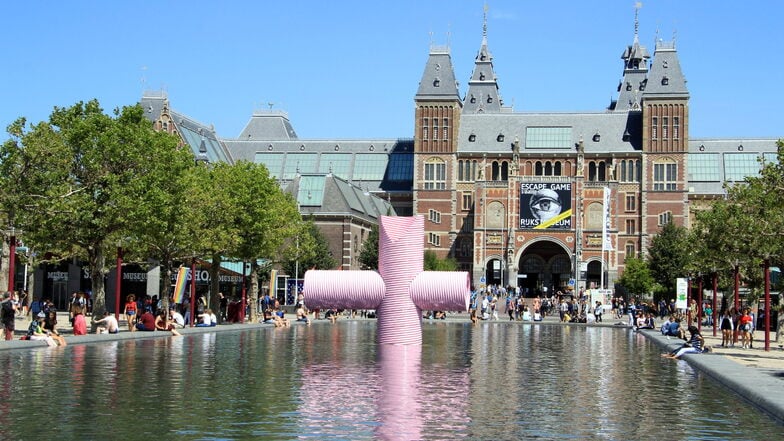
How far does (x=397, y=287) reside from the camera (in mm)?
30281

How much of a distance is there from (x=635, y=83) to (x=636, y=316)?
3212 inches

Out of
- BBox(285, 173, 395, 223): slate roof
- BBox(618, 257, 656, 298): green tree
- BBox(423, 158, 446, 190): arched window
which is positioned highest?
BBox(423, 158, 446, 190): arched window

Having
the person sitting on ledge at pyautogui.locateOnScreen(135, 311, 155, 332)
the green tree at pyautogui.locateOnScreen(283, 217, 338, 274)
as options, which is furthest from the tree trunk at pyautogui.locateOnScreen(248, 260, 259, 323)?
the green tree at pyautogui.locateOnScreen(283, 217, 338, 274)

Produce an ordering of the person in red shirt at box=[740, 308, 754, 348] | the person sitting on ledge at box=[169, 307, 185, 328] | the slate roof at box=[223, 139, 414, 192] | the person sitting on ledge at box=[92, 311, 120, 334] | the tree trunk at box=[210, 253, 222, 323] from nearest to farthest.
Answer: the person sitting on ledge at box=[92, 311, 120, 334] → the person in red shirt at box=[740, 308, 754, 348] → the person sitting on ledge at box=[169, 307, 185, 328] → the tree trunk at box=[210, 253, 222, 323] → the slate roof at box=[223, 139, 414, 192]

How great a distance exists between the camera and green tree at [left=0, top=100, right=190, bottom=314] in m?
33.2

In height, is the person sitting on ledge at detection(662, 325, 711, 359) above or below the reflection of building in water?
below

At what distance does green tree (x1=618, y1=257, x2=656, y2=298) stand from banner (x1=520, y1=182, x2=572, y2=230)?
34.0ft

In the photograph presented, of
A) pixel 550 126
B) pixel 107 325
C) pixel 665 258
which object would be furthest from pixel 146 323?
pixel 550 126

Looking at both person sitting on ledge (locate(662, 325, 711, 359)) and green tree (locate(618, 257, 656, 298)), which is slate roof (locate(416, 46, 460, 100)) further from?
person sitting on ledge (locate(662, 325, 711, 359))

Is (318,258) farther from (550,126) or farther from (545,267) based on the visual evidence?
(550,126)

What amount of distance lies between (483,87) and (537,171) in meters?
18.8

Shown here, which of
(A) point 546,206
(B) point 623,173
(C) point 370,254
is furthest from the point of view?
(B) point 623,173

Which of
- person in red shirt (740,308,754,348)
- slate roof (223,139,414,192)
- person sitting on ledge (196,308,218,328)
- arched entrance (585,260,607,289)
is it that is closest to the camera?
person in red shirt (740,308,754,348)

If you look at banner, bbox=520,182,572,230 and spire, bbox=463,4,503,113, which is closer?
banner, bbox=520,182,572,230
